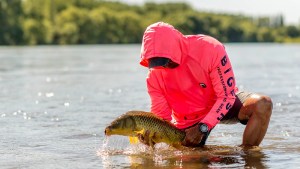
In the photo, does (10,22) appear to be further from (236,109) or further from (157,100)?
(236,109)

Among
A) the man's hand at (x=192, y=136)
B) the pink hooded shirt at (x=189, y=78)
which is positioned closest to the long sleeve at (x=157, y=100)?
the pink hooded shirt at (x=189, y=78)

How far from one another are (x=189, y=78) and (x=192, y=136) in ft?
1.96

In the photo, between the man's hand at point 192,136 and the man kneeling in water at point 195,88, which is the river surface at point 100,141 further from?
the man kneeling in water at point 195,88

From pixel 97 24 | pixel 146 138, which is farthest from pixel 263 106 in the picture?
pixel 97 24

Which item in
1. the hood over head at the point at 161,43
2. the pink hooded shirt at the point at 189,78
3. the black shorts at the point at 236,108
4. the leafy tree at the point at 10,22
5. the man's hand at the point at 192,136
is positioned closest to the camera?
the hood over head at the point at 161,43

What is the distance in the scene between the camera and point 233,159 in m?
6.70

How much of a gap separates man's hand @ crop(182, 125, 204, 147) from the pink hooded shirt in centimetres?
14

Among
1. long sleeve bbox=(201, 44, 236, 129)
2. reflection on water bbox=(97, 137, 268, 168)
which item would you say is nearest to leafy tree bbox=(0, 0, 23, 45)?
reflection on water bbox=(97, 137, 268, 168)

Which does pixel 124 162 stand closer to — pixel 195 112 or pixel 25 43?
pixel 195 112

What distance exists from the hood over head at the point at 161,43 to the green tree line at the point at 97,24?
101 m

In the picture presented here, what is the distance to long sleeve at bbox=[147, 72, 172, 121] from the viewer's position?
22.9 feet

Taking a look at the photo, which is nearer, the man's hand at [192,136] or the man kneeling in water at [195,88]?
the man kneeling in water at [195,88]

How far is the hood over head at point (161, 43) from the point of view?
6.22 meters

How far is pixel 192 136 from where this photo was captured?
22.4 ft
